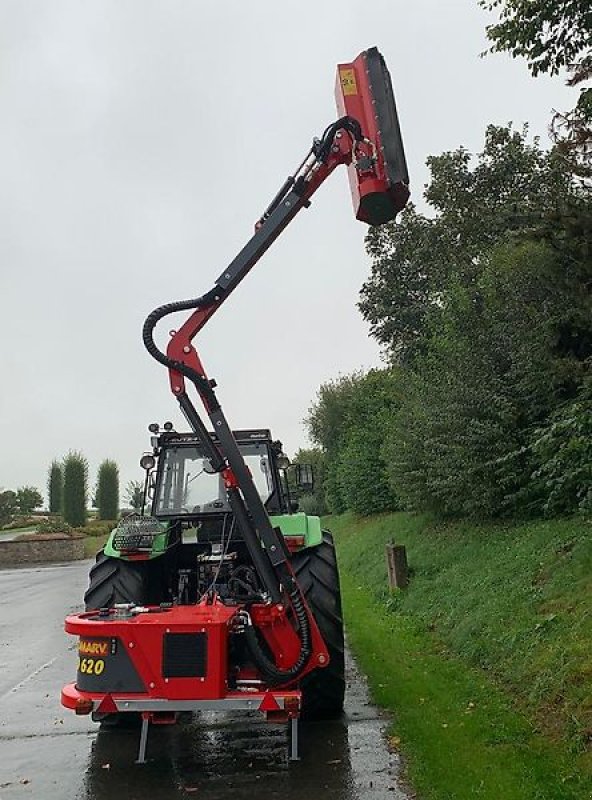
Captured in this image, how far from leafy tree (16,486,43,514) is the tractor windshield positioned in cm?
5441

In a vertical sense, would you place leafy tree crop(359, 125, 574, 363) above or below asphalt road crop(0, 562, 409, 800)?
above

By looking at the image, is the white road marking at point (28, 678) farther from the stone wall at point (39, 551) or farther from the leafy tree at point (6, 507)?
the leafy tree at point (6, 507)

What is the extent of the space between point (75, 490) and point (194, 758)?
3713cm

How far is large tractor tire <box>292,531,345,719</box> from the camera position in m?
6.41

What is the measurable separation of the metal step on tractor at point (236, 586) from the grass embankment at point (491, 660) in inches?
41.7

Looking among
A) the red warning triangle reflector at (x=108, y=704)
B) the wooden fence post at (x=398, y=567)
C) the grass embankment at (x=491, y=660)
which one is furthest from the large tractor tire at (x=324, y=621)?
the wooden fence post at (x=398, y=567)

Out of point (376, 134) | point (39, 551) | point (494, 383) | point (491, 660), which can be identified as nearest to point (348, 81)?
point (376, 134)

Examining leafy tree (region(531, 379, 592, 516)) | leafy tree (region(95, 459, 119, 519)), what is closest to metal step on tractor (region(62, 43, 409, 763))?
leafy tree (region(531, 379, 592, 516))

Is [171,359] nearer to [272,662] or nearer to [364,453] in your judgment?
[272,662]

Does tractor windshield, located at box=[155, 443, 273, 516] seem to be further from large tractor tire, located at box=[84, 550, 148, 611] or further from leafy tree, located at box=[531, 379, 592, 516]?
leafy tree, located at box=[531, 379, 592, 516]

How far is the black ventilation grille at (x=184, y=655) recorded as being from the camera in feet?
18.0

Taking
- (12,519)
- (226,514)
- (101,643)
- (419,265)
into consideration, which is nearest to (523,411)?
(226,514)

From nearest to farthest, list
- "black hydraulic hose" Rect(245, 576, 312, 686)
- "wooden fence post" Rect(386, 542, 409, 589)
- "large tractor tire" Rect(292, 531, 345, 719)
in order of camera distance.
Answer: "black hydraulic hose" Rect(245, 576, 312, 686) → "large tractor tire" Rect(292, 531, 345, 719) → "wooden fence post" Rect(386, 542, 409, 589)

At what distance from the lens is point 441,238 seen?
22.9 m
